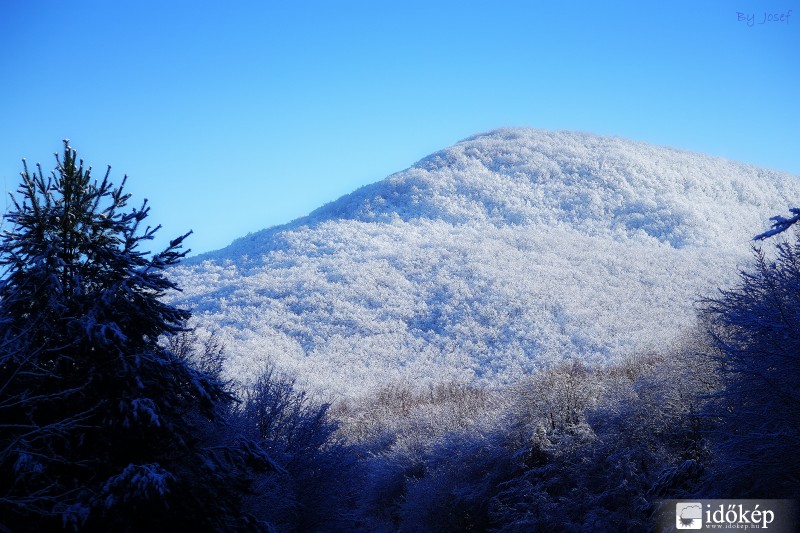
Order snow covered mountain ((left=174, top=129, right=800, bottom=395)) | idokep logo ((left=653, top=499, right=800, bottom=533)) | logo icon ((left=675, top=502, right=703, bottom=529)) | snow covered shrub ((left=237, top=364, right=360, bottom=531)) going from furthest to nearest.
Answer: snow covered mountain ((left=174, top=129, right=800, bottom=395)), snow covered shrub ((left=237, top=364, right=360, bottom=531)), logo icon ((left=675, top=502, right=703, bottom=529)), idokep logo ((left=653, top=499, right=800, bottom=533))

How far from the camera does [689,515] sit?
15508mm

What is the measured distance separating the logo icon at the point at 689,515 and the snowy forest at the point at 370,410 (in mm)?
423

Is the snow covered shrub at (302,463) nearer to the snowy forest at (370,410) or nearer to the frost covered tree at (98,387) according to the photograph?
the snowy forest at (370,410)

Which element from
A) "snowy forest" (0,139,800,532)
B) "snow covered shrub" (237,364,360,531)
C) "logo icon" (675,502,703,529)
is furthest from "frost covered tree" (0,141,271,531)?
"logo icon" (675,502,703,529)

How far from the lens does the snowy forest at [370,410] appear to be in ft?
25.3

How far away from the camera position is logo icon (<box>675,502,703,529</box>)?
15047 millimetres

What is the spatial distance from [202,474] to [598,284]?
74292 mm

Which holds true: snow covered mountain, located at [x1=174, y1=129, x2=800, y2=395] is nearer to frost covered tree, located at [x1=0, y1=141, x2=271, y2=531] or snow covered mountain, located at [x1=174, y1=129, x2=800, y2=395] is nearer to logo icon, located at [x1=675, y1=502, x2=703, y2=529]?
logo icon, located at [x1=675, y1=502, x2=703, y2=529]

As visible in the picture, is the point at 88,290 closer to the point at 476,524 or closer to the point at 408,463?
the point at 476,524

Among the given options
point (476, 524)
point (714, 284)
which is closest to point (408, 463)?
point (476, 524)

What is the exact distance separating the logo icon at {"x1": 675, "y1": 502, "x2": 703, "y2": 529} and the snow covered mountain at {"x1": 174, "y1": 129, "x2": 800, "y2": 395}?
34.4 meters

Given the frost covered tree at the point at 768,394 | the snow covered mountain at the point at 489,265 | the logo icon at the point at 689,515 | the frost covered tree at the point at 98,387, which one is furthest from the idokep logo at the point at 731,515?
the snow covered mountain at the point at 489,265

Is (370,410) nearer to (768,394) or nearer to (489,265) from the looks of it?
(768,394)

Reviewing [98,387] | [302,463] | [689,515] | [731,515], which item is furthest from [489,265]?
[98,387]
